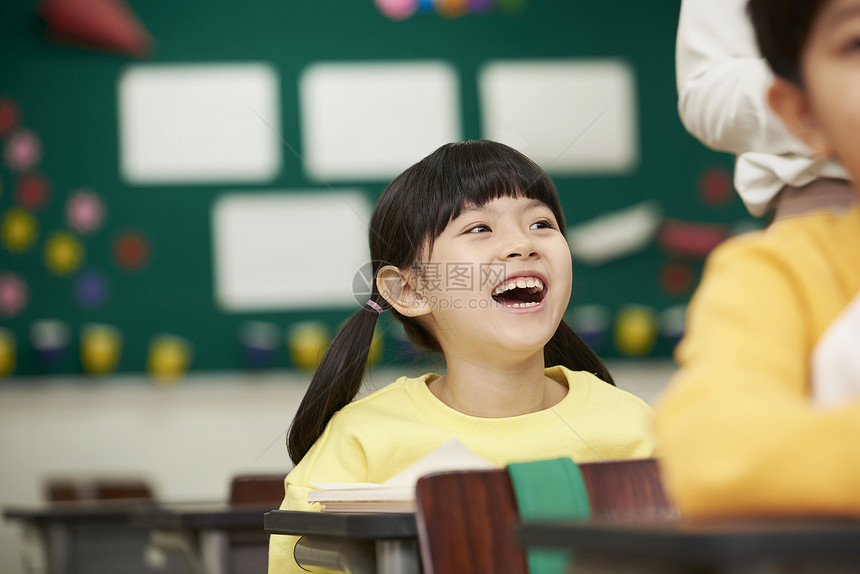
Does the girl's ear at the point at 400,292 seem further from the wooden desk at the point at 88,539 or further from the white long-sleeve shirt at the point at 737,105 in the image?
the wooden desk at the point at 88,539

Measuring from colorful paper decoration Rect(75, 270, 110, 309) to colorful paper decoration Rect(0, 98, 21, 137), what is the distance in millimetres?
629

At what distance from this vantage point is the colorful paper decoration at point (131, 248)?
12.9 ft

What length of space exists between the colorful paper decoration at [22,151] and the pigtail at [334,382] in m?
2.70

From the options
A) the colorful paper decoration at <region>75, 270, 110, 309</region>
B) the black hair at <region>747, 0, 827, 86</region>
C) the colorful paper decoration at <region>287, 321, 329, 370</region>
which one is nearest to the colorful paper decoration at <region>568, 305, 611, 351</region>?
the colorful paper decoration at <region>287, 321, 329, 370</region>

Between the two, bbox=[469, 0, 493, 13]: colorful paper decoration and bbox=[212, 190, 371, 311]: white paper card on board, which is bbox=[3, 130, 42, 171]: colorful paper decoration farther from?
bbox=[469, 0, 493, 13]: colorful paper decoration

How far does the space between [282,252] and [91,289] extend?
0.72 metres

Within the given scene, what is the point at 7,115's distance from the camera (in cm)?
395

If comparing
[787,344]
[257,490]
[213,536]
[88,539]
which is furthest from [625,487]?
[88,539]

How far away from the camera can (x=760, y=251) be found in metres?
0.67

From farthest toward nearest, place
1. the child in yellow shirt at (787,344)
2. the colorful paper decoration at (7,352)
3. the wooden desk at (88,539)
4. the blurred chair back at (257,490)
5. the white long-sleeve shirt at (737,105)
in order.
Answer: the colorful paper decoration at (7,352) → the wooden desk at (88,539) → the blurred chair back at (257,490) → the white long-sleeve shirt at (737,105) → the child in yellow shirt at (787,344)

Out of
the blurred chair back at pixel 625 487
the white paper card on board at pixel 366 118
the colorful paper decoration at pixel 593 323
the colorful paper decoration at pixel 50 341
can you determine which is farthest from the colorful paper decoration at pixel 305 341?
the blurred chair back at pixel 625 487

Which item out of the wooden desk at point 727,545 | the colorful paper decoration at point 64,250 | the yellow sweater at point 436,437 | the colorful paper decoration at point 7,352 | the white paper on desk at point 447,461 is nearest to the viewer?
the wooden desk at point 727,545

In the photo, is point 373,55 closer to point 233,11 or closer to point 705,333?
point 233,11

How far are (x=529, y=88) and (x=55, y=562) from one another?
2530 millimetres
